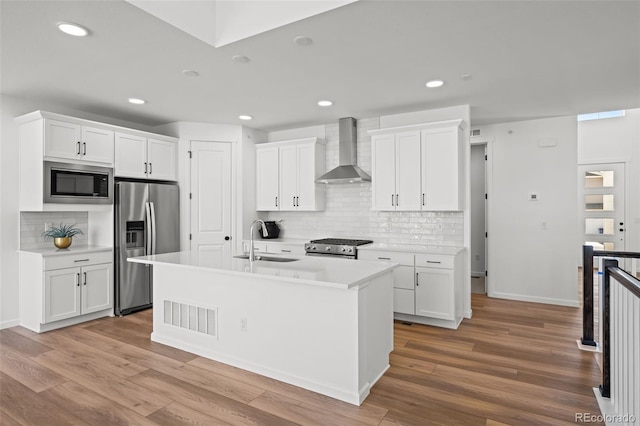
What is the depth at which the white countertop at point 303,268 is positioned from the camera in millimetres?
2486

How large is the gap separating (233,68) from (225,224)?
2.77 m

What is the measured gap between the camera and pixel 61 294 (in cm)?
412

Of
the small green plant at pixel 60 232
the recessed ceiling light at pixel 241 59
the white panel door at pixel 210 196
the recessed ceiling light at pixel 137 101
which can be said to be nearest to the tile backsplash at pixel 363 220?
the white panel door at pixel 210 196

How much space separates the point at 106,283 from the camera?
15.0 ft

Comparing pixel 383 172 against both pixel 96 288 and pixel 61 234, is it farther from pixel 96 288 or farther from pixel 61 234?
pixel 61 234

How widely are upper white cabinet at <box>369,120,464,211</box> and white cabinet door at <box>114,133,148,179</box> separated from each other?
3.09 meters

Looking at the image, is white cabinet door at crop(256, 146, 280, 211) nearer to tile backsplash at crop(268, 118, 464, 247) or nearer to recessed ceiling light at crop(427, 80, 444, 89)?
tile backsplash at crop(268, 118, 464, 247)

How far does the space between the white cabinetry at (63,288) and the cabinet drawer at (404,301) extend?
11.7 ft

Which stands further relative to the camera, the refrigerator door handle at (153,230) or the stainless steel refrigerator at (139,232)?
the refrigerator door handle at (153,230)

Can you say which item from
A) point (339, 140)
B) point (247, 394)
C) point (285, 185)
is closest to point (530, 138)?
point (339, 140)

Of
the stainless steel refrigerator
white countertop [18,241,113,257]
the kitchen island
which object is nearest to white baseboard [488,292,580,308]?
the kitchen island

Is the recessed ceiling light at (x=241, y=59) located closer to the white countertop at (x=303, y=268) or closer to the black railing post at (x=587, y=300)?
the white countertop at (x=303, y=268)

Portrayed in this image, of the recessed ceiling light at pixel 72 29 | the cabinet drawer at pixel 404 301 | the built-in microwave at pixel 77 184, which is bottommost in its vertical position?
the cabinet drawer at pixel 404 301

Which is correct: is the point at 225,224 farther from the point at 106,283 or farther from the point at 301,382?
the point at 301,382
